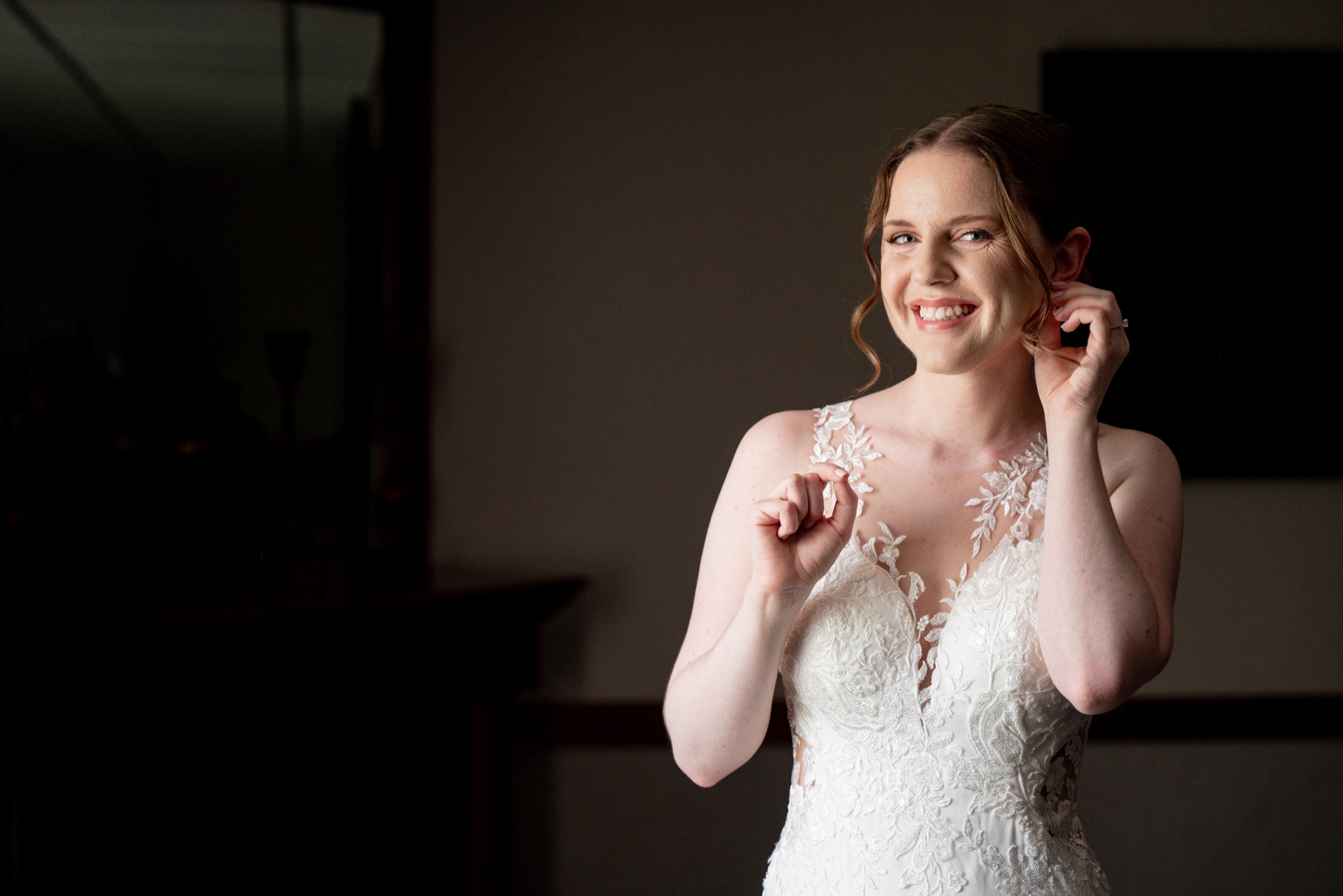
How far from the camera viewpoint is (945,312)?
125cm

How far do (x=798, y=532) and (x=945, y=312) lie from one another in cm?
32

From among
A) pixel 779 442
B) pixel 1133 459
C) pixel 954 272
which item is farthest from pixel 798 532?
pixel 1133 459

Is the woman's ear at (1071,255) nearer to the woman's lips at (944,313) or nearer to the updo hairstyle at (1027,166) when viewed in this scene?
the updo hairstyle at (1027,166)

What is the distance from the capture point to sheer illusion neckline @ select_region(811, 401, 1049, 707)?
4.33 feet

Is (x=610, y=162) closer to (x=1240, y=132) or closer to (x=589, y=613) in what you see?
(x=589, y=613)

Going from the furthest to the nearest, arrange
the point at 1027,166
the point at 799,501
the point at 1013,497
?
the point at 1013,497, the point at 1027,166, the point at 799,501

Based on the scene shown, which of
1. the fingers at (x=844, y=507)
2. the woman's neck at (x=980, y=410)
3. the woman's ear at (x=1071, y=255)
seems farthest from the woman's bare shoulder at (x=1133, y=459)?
the fingers at (x=844, y=507)

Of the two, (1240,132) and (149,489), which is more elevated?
(1240,132)

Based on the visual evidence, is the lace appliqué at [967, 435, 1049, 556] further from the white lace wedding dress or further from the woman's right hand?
the woman's right hand

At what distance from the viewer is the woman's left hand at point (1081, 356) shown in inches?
47.1

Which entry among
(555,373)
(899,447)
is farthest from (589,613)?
(899,447)

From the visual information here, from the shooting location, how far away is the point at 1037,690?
4.17 ft

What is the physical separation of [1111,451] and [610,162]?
1847 millimetres

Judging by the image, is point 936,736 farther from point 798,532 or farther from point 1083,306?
point 1083,306
